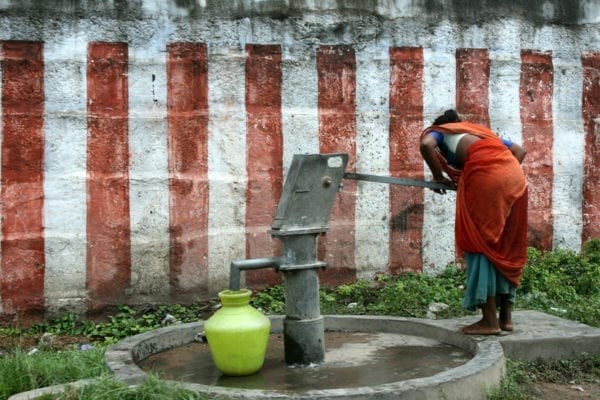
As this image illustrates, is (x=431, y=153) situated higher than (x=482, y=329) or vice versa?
(x=431, y=153)

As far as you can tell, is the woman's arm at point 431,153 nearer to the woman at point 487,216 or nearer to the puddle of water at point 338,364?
the woman at point 487,216

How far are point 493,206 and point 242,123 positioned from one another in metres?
2.76

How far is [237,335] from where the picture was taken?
418 centimetres

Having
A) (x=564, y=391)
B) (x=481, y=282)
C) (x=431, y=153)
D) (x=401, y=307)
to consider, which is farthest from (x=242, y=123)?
(x=564, y=391)

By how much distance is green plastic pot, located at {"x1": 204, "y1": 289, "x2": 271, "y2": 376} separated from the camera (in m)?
4.19

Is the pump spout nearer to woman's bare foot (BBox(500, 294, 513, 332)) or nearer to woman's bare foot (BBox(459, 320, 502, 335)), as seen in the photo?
woman's bare foot (BBox(459, 320, 502, 335))

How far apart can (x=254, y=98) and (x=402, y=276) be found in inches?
79.2

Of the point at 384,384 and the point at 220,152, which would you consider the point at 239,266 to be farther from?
the point at 220,152

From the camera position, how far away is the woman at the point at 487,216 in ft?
16.3

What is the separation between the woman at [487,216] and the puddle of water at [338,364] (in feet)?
1.27

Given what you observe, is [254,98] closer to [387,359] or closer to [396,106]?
[396,106]

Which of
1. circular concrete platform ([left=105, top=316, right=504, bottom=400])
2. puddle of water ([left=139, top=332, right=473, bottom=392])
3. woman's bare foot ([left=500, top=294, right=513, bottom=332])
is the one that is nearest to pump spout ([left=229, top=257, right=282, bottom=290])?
puddle of water ([left=139, top=332, right=473, bottom=392])

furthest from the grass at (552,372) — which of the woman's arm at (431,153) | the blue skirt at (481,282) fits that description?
the woman's arm at (431,153)

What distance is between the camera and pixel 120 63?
686 centimetres
